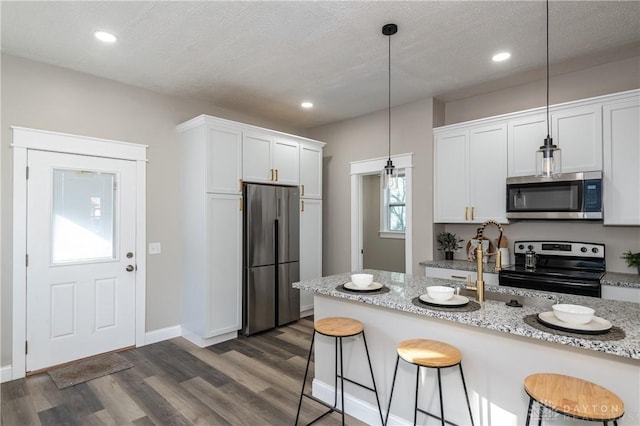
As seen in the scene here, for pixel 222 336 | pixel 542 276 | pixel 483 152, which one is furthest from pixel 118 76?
pixel 542 276

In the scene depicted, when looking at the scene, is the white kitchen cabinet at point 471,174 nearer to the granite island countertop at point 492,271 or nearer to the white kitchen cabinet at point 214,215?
the granite island countertop at point 492,271

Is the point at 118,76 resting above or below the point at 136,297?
above

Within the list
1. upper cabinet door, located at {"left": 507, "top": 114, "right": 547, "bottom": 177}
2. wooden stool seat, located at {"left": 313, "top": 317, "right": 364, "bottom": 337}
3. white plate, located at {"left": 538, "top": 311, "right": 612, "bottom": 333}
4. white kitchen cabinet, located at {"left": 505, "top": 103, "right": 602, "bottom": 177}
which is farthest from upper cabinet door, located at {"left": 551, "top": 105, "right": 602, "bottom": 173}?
wooden stool seat, located at {"left": 313, "top": 317, "right": 364, "bottom": 337}

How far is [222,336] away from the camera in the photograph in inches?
153

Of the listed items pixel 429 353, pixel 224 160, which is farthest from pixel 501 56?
pixel 224 160

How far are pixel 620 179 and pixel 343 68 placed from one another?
2.63m

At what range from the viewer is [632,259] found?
3045 mm

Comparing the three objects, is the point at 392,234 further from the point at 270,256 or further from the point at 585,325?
the point at 585,325

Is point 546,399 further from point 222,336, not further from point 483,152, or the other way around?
point 222,336

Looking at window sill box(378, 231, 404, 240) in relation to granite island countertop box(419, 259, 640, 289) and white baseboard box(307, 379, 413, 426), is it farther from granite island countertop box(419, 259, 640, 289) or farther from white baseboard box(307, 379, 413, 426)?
white baseboard box(307, 379, 413, 426)

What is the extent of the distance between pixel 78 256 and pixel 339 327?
2.74 m

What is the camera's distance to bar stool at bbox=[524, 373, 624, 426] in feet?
4.14

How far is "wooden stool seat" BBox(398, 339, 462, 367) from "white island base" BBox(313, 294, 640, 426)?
0.12m

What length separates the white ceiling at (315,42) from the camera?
92.1 inches
